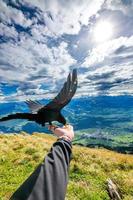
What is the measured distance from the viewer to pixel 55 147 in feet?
9.42

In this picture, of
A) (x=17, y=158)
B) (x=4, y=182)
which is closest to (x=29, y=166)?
(x=17, y=158)

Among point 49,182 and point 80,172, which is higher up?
point 49,182

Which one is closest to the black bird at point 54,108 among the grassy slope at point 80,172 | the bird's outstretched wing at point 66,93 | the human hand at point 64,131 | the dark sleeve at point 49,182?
the bird's outstretched wing at point 66,93

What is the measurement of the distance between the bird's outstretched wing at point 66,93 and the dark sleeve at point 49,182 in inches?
23.2

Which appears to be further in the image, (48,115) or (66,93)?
(48,115)

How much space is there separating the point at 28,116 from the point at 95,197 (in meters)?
12.2

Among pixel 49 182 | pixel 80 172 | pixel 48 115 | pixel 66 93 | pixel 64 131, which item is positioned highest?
pixel 66 93

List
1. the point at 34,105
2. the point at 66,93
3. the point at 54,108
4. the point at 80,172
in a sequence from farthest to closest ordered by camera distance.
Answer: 1. the point at 80,172
2. the point at 34,105
3. the point at 54,108
4. the point at 66,93

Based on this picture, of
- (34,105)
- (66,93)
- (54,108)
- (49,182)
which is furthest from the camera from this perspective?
(34,105)

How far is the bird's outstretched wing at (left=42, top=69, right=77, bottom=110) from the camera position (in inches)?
88.2

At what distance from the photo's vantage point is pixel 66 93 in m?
2.31

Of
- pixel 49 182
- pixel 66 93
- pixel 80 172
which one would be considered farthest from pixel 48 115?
pixel 80 172

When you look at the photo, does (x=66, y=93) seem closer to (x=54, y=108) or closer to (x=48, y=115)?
(x=54, y=108)

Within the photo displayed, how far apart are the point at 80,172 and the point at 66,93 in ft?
50.9
